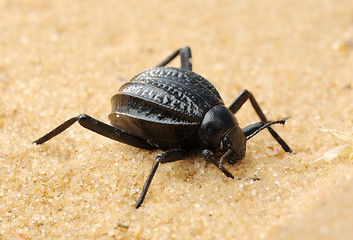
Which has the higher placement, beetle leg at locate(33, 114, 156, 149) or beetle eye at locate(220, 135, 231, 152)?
beetle leg at locate(33, 114, 156, 149)

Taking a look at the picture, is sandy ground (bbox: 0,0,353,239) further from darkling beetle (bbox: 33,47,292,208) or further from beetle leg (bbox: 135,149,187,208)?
darkling beetle (bbox: 33,47,292,208)

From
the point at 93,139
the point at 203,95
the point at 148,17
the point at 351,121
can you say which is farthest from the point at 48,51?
the point at 351,121

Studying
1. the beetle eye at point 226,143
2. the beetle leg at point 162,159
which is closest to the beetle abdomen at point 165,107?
the beetle leg at point 162,159

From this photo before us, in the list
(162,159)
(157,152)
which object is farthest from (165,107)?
(157,152)

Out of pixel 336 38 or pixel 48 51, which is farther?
pixel 336 38

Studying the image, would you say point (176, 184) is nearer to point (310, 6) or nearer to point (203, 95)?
point (203, 95)

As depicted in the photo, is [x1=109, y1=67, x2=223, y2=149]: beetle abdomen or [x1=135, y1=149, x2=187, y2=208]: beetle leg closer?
[x1=135, y1=149, x2=187, y2=208]: beetle leg

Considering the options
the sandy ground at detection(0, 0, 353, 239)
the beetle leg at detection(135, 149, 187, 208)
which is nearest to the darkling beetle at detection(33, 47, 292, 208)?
the beetle leg at detection(135, 149, 187, 208)

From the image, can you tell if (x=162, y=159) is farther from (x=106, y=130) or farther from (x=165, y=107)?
(x=106, y=130)
